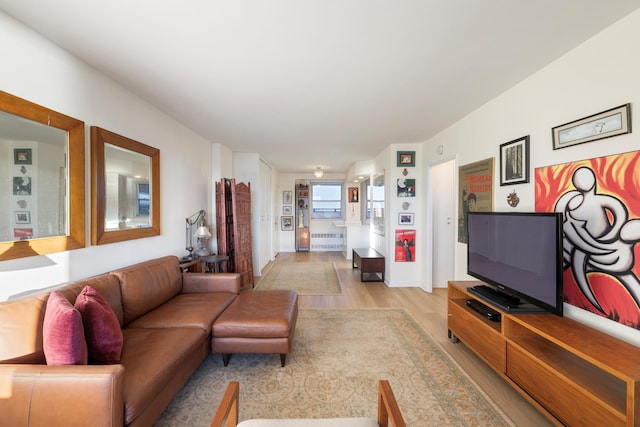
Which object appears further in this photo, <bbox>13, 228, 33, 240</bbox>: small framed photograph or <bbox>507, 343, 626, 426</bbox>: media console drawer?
<bbox>13, 228, 33, 240</bbox>: small framed photograph

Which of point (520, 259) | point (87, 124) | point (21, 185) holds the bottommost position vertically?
point (520, 259)

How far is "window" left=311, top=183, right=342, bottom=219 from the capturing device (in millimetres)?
7926

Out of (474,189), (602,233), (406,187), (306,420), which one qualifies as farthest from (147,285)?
(406,187)

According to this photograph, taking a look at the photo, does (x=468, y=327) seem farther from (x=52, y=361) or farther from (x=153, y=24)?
(x=153, y=24)

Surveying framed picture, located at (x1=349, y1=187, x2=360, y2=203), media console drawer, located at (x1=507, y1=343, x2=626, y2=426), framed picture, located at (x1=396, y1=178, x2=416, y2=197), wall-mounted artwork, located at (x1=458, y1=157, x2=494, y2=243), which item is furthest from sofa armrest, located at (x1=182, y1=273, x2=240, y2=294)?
framed picture, located at (x1=349, y1=187, x2=360, y2=203)

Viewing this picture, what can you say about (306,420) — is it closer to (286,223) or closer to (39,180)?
(39,180)

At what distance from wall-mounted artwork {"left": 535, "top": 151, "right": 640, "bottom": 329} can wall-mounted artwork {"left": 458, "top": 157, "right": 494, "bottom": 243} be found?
741mm

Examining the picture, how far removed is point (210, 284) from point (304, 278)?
2.38 metres

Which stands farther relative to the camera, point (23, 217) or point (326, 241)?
point (326, 241)

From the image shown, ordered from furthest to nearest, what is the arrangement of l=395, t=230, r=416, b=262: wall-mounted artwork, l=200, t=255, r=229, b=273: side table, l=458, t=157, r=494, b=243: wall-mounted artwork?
l=395, t=230, r=416, b=262: wall-mounted artwork
l=200, t=255, r=229, b=273: side table
l=458, t=157, r=494, b=243: wall-mounted artwork

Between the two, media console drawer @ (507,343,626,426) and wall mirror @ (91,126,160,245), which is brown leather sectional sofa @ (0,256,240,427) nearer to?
wall mirror @ (91,126,160,245)

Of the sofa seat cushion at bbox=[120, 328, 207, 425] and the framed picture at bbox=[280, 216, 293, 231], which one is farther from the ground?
the framed picture at bbox=[280, 216, 293, 231]

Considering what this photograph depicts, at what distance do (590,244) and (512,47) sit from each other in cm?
144

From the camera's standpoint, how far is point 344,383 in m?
1.88
